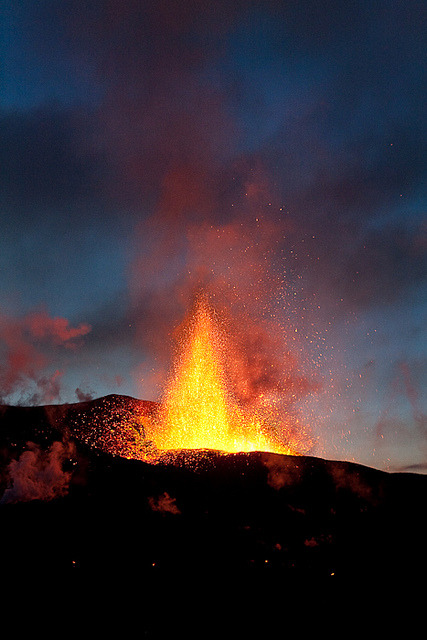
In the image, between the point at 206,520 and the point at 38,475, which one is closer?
the point at 206,520

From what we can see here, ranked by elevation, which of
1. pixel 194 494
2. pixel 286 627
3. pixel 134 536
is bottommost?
pixel 286 627

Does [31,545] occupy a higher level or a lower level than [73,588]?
higher

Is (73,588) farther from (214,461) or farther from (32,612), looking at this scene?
(214,461)

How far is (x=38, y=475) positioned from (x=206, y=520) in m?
27.0

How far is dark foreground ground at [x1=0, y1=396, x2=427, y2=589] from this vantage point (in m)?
71.9

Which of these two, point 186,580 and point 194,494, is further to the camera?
point 194,494

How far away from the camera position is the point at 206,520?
264 ft

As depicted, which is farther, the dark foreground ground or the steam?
the steam

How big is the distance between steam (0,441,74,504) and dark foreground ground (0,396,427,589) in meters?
0.30

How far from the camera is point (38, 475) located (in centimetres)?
8056

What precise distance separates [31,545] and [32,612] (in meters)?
9.29

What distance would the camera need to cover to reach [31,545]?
69.9 metres

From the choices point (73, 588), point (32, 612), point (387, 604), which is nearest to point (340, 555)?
point (387, 604)

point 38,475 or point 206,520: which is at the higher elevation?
point 38,475
